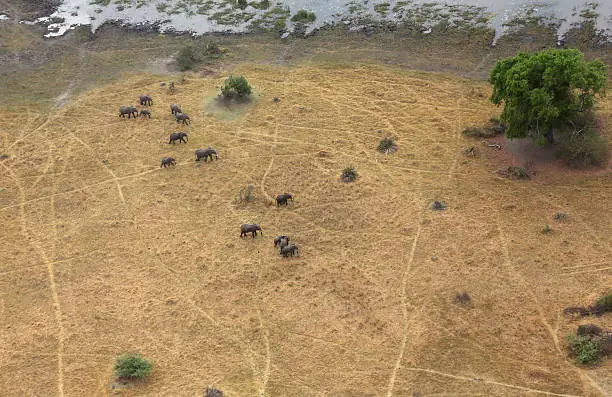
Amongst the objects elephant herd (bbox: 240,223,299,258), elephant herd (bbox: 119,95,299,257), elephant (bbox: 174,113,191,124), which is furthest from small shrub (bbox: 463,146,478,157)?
elephant (bbox: 174,113,191,124)

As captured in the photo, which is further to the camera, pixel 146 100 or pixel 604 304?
pixel 146 100

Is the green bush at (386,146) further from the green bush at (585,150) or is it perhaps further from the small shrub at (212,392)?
the small shrub at (212,392)

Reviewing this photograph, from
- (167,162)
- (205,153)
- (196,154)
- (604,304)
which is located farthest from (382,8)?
(604,304)

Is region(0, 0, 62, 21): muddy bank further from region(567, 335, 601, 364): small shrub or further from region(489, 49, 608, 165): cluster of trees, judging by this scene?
region(567, 335, 601, 364): small shrub

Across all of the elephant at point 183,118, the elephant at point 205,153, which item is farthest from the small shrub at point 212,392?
the elephant at point 183,118

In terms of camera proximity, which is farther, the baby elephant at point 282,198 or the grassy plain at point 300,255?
the baby elephant at point 282,198

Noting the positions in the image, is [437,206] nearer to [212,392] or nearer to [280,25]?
[212,392]
